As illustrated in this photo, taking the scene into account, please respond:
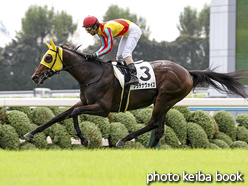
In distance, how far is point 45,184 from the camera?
9.59 ft

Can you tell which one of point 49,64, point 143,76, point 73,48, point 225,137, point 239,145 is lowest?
point 239,145

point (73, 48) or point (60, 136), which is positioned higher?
point (73, 48)

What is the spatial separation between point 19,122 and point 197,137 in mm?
2946

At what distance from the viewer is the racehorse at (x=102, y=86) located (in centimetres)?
484

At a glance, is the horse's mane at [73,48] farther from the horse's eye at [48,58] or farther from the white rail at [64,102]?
the white rail at [64,102]

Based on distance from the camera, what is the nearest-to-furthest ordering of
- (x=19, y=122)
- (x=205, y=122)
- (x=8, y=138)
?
1. (x=8, y=138)
2. (x=19, y=122)
3. (x=205, y=122)

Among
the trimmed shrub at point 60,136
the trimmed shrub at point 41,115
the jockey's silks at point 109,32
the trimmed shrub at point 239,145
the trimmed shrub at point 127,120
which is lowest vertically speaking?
the trimmed shrub at point 239,145

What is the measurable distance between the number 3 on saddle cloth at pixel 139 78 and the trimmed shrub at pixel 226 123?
2.11m

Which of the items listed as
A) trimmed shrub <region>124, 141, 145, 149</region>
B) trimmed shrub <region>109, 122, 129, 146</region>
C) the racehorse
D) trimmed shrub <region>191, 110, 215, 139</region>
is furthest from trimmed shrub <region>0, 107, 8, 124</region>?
trimmed shrub <region>191, 110, 215, 139</region>

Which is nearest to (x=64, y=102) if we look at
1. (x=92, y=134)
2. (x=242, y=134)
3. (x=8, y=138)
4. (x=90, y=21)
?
(x=92, y=134)

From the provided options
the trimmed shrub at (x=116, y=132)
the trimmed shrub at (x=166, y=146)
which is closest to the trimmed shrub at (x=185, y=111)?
the trimmed shrub at (x=166, y=146)

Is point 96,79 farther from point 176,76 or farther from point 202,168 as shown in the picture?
point 202,168

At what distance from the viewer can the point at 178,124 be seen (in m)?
6.19

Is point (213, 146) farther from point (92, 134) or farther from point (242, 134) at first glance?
point (92, 134)
